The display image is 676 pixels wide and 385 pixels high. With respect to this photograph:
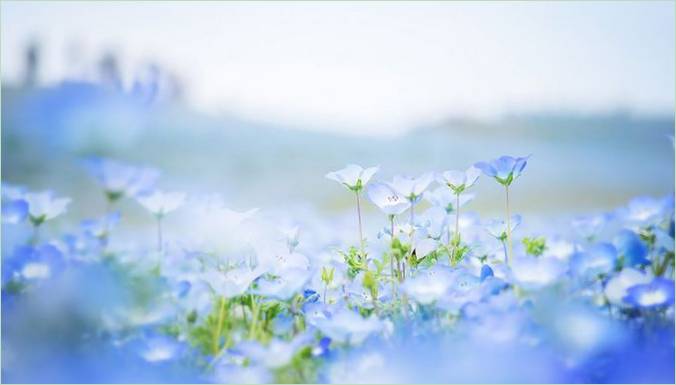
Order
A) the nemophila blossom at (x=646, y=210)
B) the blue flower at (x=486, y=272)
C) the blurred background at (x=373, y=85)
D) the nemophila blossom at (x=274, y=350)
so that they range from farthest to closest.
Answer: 1. the blurred background at (x=373, y=85)
2. the nemophila blossom at (x=646, y=210)
3. the blue flower at (x=486, y=272)
4. the nemophila blossom at (x=274, y=350)

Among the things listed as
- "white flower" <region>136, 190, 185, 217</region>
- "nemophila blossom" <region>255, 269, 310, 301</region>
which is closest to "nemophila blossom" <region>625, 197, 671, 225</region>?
"nemophila blossom" <region>255, 269, 310, 301</region>

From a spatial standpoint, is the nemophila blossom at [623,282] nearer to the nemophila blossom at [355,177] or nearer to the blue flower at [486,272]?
the blue flower at [486,272]

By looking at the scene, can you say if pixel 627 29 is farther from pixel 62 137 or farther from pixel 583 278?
pixel 62 137

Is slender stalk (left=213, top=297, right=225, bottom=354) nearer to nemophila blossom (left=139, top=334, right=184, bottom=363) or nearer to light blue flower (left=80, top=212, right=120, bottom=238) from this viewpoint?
nemophila blossom (left=139, top=334, right=184, bottom=363)

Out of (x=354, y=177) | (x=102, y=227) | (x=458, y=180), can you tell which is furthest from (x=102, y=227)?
(x=458, y=180)

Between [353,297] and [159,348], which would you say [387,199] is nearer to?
[353,297]

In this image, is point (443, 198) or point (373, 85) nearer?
point (443, 198)

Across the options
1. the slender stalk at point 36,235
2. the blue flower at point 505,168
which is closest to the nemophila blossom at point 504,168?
the blue flower at point 505,168
